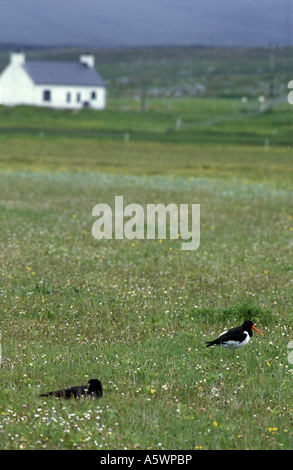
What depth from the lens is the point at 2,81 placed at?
430ft

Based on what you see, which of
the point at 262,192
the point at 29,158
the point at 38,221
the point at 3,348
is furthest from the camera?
the point at 29,158

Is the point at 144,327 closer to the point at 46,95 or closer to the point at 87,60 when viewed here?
the point at 46,95

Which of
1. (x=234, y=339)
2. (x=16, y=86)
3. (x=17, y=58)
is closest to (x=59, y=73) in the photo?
(x=17, y=58)

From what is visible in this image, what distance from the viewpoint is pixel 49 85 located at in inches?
4946

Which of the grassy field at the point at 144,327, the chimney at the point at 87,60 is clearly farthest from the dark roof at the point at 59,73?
the grassy field at the point at 144,327

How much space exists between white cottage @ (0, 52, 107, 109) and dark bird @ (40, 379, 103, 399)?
12178cm

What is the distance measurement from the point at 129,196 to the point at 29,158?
23.9 m

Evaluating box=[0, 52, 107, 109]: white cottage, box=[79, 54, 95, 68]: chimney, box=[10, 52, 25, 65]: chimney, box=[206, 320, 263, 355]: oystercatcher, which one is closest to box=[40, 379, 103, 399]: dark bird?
box=[206, 320, 263, 355]: oystercatcher

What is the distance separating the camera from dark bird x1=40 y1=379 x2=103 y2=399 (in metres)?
7.32

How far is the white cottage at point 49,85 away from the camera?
125375 mm
